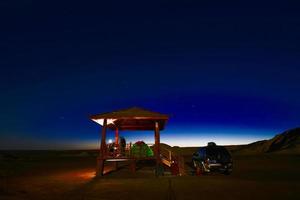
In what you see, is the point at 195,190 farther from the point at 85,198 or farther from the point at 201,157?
the point at 201,157

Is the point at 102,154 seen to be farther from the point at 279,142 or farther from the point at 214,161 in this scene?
the point at 279,142

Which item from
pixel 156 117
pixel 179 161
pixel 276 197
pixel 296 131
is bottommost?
pixel 276 197

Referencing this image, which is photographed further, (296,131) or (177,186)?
(296,131)

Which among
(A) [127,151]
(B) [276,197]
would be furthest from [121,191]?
(A) [127,151]

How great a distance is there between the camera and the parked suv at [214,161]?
20.2 m

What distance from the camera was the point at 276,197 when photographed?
37.6 feet

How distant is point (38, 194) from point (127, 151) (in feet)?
31.1

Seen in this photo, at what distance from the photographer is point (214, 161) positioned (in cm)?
2022

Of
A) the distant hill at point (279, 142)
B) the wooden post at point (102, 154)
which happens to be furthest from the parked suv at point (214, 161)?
the distant hill at point (279, 142)

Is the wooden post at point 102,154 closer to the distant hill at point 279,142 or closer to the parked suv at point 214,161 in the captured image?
the parked suv at point 214,161

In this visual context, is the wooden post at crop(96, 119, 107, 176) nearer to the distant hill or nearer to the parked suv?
the parked suv

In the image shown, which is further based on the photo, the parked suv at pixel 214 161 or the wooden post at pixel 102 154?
the parked suv at pixel 214 161

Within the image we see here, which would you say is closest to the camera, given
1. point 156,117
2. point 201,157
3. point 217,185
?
point 217,185

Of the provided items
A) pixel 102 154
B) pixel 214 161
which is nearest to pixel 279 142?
pixel 214 161
